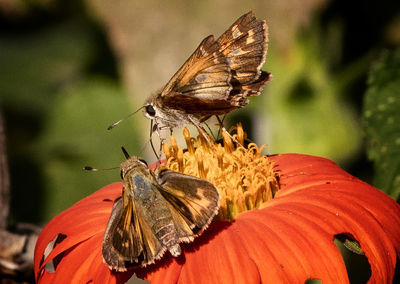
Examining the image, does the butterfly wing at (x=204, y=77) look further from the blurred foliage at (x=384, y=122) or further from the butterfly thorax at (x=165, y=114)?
the blurred foliage at (x=384, y=122)

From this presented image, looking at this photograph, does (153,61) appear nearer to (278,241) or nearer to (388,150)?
(388,150)

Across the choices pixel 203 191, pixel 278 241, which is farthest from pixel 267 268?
pixel 203 191

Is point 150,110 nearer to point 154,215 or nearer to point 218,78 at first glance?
point 218,78

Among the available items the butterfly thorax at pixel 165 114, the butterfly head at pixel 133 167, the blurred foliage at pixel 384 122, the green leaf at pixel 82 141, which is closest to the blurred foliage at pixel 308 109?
the blurred foliage at pixel 384 122

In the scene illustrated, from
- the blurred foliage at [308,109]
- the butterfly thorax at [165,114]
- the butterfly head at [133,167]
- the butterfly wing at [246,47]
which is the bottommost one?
the blurred foliage at [308,109]

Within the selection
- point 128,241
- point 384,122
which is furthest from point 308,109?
point 128,241

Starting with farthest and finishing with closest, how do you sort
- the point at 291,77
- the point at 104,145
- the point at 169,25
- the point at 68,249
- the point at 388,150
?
the point at 104,145, the point at 169,25, the point at 291,77, the point at 388,150, the point at 68,249

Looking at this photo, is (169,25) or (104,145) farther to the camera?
(104,145)
